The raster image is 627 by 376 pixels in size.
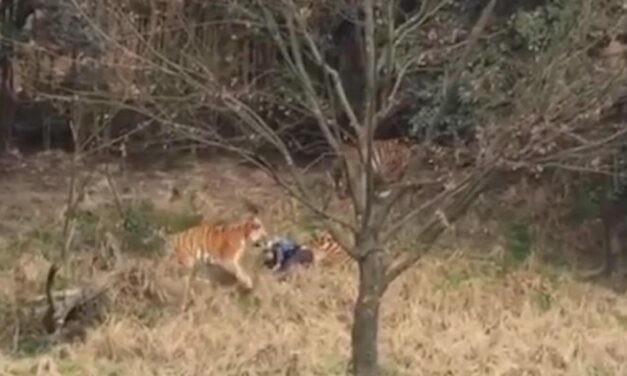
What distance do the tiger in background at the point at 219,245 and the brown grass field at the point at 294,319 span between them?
135 mm

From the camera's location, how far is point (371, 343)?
7293 millimetres

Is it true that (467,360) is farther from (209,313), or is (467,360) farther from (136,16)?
(136,16)

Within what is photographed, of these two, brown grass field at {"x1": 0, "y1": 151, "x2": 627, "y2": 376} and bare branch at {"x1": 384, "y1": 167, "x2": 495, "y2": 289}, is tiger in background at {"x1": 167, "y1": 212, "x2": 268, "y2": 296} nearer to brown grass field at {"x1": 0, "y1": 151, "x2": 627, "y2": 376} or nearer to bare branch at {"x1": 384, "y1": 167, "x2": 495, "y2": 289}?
brown grass field at {"x1": 0, "y1": 151, "x2": 627, "y2": 376}

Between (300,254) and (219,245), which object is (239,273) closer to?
(219,245)

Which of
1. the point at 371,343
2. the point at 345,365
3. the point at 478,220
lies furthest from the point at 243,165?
the point at 371,343

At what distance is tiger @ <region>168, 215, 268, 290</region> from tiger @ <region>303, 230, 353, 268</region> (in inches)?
13.2

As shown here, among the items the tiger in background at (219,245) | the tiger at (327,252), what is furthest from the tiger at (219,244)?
the tiger at (327,252)

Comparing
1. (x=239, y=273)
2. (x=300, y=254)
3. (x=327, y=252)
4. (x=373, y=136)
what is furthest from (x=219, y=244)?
(x=373, y=136)

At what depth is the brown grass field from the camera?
27.2ft

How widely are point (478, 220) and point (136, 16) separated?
9.65 ft

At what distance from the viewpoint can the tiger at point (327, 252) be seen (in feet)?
32.4

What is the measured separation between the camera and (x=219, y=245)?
975 cm

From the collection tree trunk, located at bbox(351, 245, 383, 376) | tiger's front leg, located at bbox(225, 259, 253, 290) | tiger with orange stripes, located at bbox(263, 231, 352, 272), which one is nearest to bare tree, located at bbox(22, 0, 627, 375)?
tree trunk, located at bbox(351, 245, 383, 376)

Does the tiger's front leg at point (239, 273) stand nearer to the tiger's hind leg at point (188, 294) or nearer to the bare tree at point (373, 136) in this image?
the tiger's hind leg at point (188, 294)
